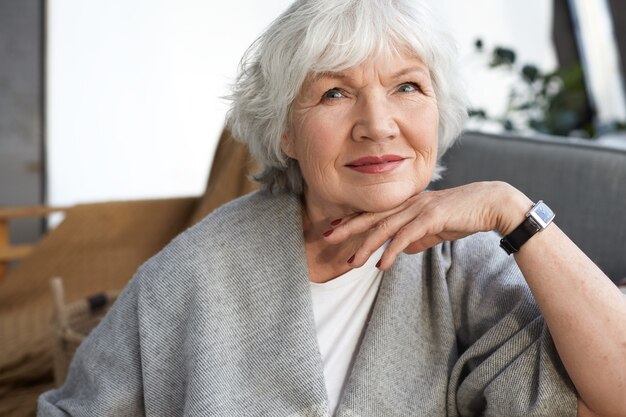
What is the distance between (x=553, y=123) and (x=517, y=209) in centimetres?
227

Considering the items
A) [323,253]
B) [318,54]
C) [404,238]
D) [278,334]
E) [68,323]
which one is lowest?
[68,323]

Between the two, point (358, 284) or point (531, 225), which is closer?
point (531, 225)

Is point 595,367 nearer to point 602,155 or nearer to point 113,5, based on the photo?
point 602,155

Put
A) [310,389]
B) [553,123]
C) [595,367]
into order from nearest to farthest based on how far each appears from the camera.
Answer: [595,367], [310,389], [553,123]

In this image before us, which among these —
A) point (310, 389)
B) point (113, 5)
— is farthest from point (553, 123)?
point (310, 389)

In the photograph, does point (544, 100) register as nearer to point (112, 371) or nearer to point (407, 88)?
point (407, 88)

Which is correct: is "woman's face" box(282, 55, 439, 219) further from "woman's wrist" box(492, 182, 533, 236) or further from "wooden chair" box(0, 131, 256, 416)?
"wooden chair" box(0, 131, 256, 416)

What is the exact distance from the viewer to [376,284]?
1.43m

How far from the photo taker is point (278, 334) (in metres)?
1.33

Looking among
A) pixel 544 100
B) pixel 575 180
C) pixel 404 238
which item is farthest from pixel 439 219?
pixel 544 100

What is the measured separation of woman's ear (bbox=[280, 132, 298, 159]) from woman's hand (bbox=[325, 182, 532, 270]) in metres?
0.22

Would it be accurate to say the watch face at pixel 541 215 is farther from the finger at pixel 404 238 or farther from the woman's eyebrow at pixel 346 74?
the woman's eyebrow at pixel 346 74

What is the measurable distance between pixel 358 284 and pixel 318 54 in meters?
0.42

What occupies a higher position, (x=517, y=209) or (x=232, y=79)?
(x=232, y=79)
